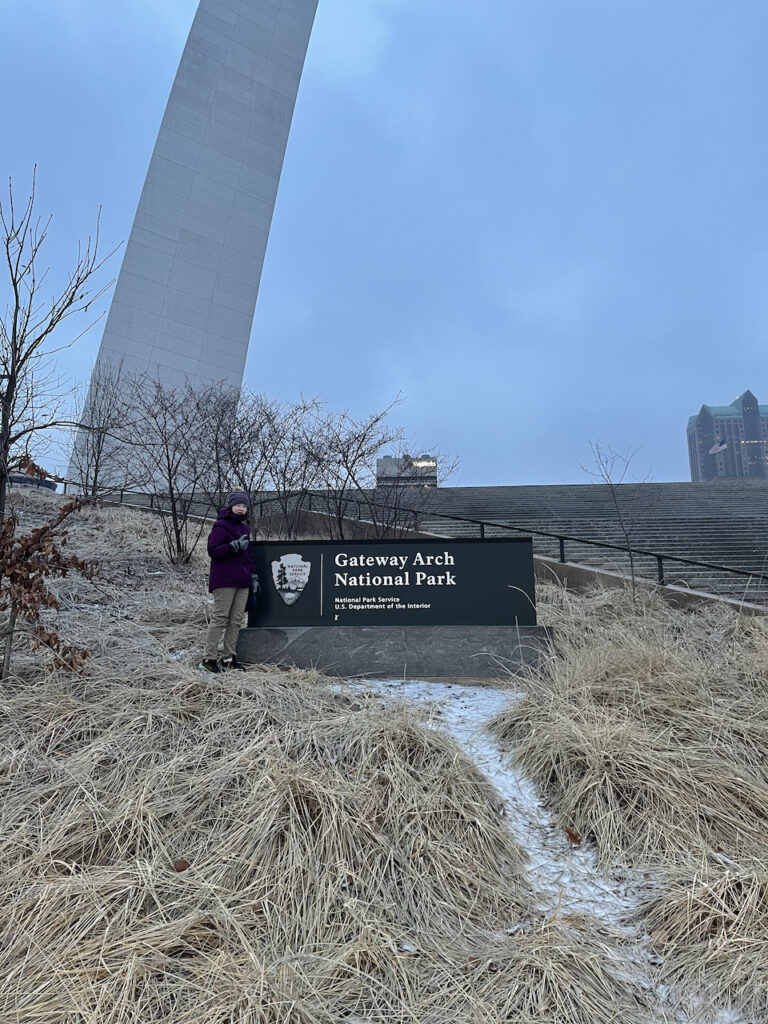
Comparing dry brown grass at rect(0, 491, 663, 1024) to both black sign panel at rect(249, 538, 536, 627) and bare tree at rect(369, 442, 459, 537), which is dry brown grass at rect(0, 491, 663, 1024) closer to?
black sign panel at rect(249, 538, 536, 627)

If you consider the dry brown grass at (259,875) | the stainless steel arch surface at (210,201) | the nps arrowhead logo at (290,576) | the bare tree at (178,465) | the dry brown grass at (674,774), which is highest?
the stainless steel arch surface at (210,201)

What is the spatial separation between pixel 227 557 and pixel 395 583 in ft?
5.60

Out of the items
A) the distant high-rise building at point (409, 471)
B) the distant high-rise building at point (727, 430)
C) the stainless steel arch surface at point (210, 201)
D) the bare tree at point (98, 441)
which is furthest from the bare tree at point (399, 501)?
the distant high-rise building at point (727, 430)

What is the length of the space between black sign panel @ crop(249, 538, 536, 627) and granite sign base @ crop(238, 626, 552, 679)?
107mm

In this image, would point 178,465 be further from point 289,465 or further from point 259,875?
point 259,875

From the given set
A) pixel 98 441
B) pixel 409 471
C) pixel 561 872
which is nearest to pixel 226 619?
pixel 561 872

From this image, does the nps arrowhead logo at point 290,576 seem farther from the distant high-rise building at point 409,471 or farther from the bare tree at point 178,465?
the distant high-rise building at point 409,471

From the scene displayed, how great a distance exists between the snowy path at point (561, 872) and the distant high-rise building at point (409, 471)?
9.32 m

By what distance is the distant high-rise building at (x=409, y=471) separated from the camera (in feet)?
45.5

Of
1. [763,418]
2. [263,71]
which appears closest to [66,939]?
[263,71]

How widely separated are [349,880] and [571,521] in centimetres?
1318

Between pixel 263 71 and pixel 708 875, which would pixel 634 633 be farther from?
pixel 263 71

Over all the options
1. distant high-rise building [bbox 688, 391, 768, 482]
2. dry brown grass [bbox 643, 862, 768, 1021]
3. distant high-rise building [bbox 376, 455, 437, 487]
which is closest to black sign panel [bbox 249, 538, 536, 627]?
dry brown grass [bbox 643, 862, 768, 1021]

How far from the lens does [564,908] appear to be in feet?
9.43
